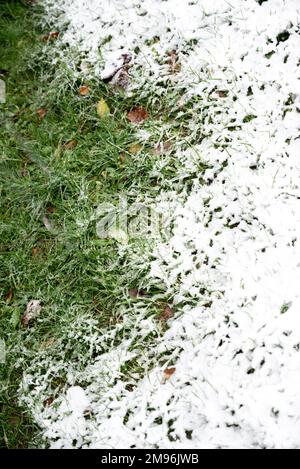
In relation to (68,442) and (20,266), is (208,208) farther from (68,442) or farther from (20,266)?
(68,442)

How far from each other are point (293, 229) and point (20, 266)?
1.84m

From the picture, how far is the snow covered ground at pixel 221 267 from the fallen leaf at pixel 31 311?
347 millimetres

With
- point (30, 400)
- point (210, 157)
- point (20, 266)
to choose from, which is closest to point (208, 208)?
point (210, 157)

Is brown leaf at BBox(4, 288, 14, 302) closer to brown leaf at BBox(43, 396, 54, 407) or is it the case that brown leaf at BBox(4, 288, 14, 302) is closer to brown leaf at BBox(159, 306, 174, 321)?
brown leaf at BBox(43, 396, 54, 407)

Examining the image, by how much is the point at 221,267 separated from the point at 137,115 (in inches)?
58.0

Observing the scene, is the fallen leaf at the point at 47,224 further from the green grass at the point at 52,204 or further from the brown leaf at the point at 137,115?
the brown leaf at the point at 137,115

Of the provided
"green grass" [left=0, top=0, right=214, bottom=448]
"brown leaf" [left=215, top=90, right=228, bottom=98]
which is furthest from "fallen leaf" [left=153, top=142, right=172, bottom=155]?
"brown leaf" [left=215, top=90, right=228, bottom=98]

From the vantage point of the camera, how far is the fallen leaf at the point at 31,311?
3.12m

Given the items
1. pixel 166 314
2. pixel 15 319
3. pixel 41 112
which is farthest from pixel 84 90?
pixel 166 314

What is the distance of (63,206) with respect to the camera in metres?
3.44

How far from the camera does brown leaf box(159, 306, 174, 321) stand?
2.84 m

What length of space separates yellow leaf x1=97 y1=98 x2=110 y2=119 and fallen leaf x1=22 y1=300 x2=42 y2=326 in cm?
153

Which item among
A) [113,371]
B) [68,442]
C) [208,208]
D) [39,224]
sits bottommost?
[68,442]

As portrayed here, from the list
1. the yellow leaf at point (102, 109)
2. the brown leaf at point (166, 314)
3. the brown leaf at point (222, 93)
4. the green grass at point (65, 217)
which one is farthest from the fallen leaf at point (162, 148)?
the brown leaf at point (166, 314)
